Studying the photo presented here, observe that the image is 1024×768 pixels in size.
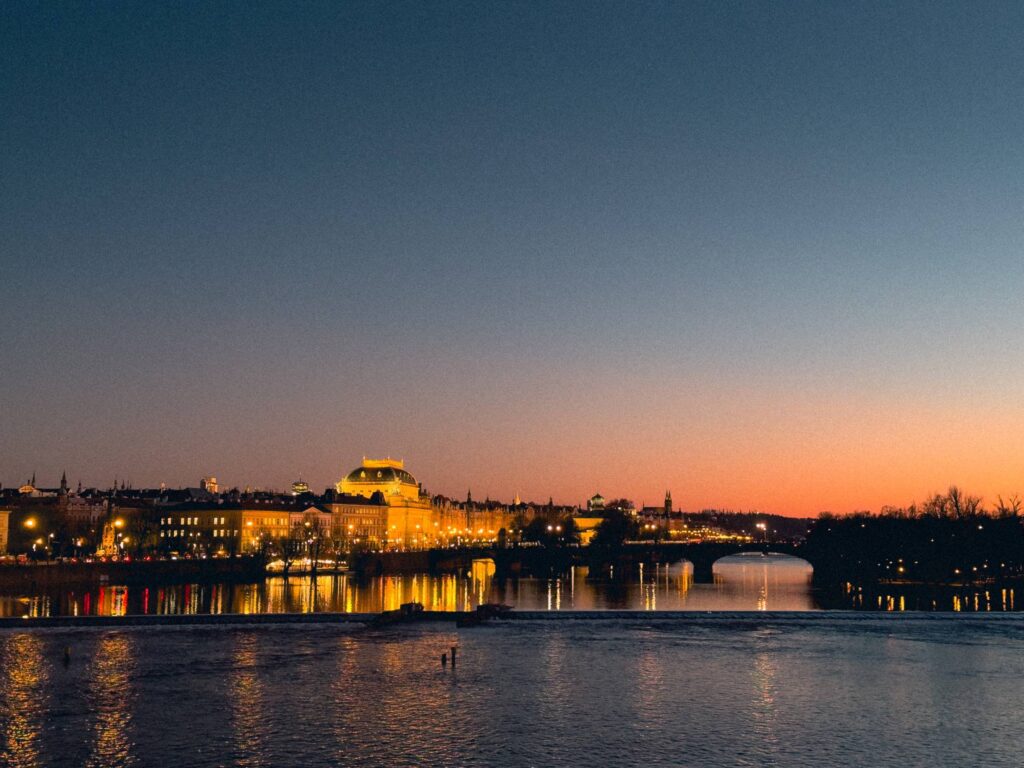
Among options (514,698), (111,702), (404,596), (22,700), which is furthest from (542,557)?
(111,702)

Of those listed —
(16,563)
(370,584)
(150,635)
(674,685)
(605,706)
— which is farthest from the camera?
(370,584)

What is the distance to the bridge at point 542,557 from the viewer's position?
153 metres

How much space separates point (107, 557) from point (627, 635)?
95.8 meters

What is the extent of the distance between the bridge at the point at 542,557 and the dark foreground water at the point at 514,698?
84.5 m

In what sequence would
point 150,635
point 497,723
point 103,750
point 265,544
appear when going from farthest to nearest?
1. point 265,544
2. point 150,635
3. point 497,723
4. point 103,750

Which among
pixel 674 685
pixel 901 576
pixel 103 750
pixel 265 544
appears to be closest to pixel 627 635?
pixel 674 685

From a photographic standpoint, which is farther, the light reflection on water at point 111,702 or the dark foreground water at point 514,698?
the dark foreground water at point 514,698

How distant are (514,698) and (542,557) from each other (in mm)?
136857

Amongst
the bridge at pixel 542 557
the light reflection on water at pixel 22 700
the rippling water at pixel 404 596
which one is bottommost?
the light reflection on water at pixel 22 700

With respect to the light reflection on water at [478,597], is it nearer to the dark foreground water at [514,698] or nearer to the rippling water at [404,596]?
the rippling water at [404,596]

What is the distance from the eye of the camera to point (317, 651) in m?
59.3

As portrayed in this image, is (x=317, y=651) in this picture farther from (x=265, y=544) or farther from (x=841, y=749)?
(x=265, y=544)

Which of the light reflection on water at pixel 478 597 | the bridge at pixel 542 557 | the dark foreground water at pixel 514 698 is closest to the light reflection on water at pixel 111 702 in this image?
the dark foreground water at pixel 514 698

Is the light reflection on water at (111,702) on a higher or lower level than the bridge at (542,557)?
lower
